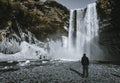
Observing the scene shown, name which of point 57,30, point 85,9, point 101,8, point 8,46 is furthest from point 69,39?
point 8,46

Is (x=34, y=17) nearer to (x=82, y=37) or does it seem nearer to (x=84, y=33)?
(x=82, y=37)

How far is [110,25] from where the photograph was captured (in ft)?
190

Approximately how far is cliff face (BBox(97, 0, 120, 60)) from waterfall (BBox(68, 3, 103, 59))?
8.93 feet

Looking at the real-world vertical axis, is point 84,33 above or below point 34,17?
below

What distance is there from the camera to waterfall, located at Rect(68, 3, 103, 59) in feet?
214

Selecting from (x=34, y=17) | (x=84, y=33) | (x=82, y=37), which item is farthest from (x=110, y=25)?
(x=34, y=17)

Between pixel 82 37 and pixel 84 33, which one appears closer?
pixel 84 33

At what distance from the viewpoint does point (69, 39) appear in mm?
74625

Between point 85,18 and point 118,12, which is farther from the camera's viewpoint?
point 85,18

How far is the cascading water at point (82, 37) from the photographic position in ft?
214

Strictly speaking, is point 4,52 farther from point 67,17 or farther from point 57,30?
point 67,17

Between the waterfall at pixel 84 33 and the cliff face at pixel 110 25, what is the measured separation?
272 cm

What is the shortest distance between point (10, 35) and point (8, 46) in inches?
159

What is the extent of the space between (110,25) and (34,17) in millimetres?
26381
